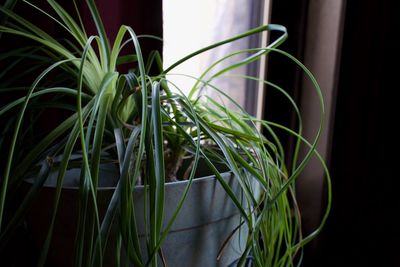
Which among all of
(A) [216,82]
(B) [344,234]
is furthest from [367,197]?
(A) [216,82]

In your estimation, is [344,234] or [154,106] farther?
[344,234]

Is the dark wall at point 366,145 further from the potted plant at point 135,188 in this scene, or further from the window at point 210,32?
the potted plant at point 135,188

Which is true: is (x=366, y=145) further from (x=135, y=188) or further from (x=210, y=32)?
(x=135, y=188)

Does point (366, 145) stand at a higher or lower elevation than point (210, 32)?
lower

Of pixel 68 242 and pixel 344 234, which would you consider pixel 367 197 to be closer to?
pixel 344 234

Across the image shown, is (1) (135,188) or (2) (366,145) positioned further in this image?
(2) (366,145)

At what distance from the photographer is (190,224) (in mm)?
453

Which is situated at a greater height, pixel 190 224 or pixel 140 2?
pixel 140 2

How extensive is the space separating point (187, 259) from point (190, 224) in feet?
0.14

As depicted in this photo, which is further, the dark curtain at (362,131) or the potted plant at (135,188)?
the dark curtain at (362,131)

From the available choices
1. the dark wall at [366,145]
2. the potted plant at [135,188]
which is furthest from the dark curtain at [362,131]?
the potted plant at [135,188]

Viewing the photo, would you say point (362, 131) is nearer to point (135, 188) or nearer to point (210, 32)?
point (210, 32)

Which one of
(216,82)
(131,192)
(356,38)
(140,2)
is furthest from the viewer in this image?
(216,82)

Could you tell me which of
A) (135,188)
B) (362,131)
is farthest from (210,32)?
(135,188)
